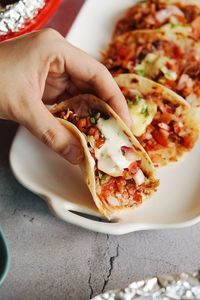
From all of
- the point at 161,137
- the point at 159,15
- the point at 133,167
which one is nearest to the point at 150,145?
the point at 161,137

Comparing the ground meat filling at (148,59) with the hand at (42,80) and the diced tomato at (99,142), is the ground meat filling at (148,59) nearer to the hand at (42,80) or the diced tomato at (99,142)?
the hand at (42,80)

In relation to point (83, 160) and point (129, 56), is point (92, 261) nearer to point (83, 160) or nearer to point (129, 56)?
point (83, 160)

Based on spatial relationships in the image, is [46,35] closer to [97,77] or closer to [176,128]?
[97,77]

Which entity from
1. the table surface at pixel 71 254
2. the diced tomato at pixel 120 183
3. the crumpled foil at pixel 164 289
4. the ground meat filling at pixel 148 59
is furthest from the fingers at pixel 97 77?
the crumpled foil at pixel 164 289

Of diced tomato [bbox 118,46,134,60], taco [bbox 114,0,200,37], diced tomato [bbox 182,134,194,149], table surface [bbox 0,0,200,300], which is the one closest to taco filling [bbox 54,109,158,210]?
table surface [bbox 0,0,200,300]

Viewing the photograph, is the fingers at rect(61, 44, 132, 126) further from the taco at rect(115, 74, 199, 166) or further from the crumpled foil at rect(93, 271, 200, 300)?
the crumpled foil at rect(93, 271, 200, 300)

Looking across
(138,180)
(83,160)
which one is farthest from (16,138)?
(138,180)
